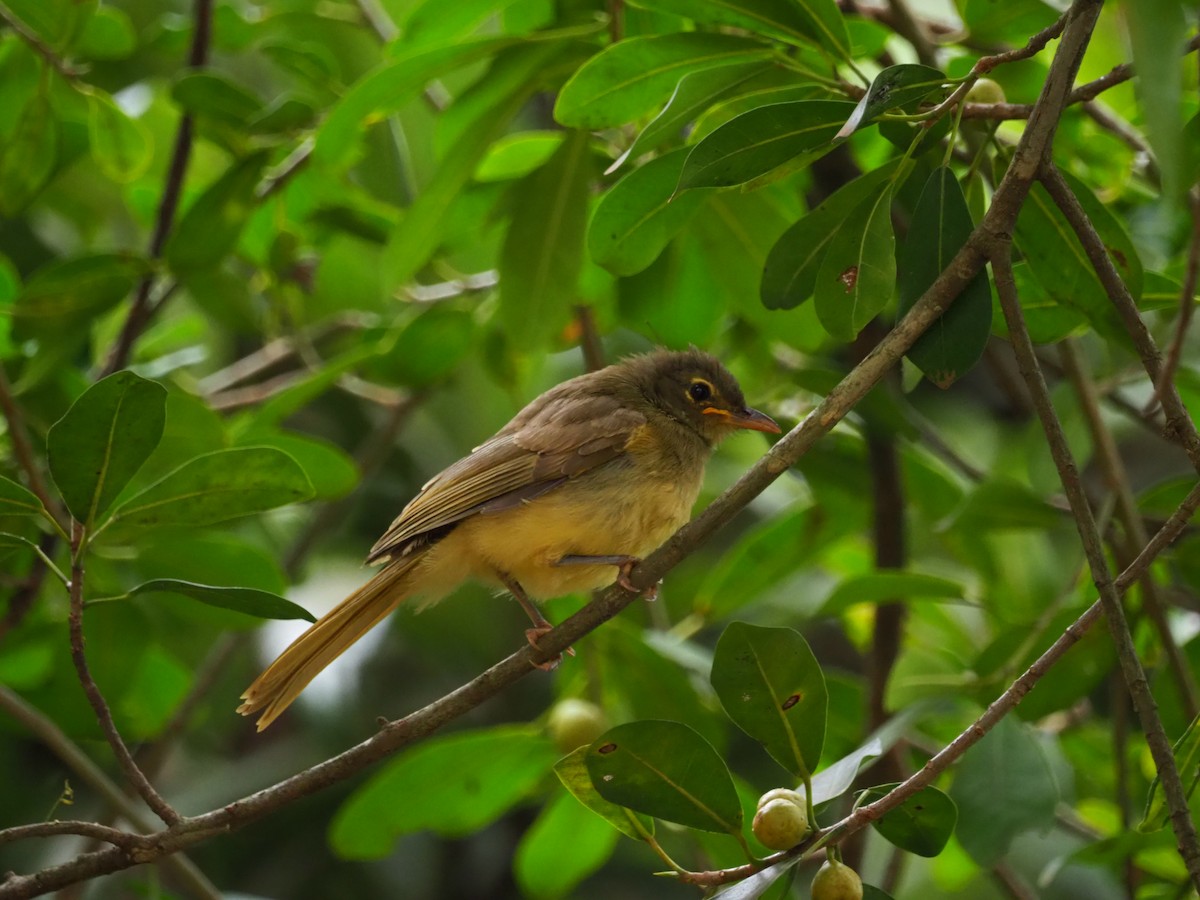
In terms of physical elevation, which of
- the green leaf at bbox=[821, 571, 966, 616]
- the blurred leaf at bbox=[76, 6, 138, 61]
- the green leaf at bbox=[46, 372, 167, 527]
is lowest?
the green leaf at bbox=[821, 571, 966, 616]

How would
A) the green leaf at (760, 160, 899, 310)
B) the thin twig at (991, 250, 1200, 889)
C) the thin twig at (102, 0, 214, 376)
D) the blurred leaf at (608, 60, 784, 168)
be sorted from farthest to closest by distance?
1. the thin twig at (102, 0, 214, 376)
2. the green leaf at (760, 160, 899, 310)
3. the blurred leaf at (608, 60, 784, 168)
4. the thin twig at (991, 250, 1200, 889)

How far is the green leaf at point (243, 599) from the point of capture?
8.50 ft

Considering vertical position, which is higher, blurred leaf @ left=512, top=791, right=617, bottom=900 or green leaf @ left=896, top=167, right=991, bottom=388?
green leaf @ left=896, top=167, right=991, bottom=388

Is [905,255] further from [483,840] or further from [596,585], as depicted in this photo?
[483,840]

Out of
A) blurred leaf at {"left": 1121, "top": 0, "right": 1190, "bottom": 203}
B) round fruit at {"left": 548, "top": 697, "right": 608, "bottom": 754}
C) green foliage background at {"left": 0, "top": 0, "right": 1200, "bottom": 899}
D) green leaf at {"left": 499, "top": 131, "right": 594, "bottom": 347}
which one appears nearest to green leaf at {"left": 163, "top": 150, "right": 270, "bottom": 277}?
green foliage background at {"left": 0, "top": 0, "right": 1200, "bottom": 899}

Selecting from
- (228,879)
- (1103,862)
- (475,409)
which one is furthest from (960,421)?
(228,879)

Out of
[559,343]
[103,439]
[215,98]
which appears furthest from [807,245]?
[215,98]

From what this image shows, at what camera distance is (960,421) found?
6.85 metres

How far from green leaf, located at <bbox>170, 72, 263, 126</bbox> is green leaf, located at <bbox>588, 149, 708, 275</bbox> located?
1.65 m

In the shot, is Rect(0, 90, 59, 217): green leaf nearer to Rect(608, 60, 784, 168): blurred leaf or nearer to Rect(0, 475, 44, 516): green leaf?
Rect(0, 475, 44, 516): green leaf

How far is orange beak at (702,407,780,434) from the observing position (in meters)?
4.16

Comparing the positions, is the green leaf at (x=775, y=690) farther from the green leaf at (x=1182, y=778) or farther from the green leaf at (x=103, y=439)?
the green leaf at (x=103, y=439)

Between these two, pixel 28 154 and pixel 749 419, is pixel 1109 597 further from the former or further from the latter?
pixel 28 154

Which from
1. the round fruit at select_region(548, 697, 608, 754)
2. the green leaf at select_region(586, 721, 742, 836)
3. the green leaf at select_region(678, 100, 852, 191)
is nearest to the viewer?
the green leaf at select_region(586, 721, 742, 836)
